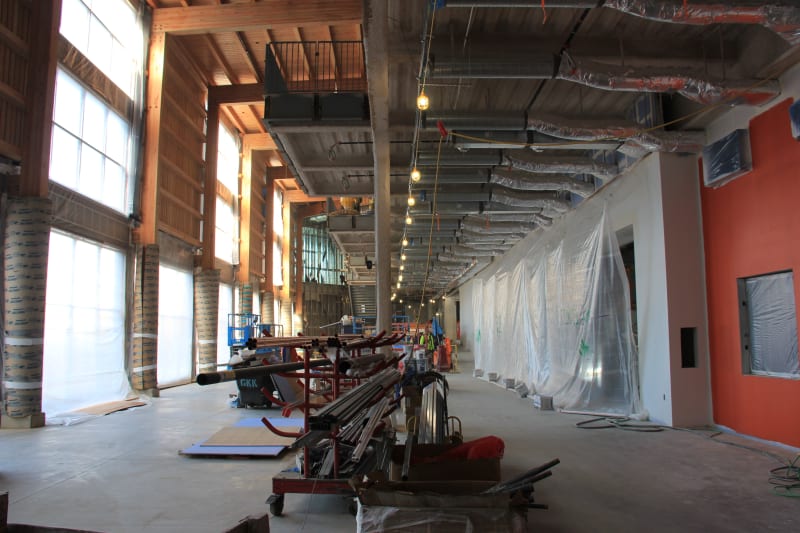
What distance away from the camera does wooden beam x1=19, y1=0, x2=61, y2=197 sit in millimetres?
8125

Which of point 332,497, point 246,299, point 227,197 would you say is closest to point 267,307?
point 246,299

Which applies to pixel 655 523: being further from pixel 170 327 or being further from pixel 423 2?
pixel 170 327

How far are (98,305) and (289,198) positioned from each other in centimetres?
1716

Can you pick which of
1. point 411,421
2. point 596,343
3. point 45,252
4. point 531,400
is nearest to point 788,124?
point 596,343

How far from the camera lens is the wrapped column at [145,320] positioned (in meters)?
11.6

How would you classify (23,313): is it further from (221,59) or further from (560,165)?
(221,59)

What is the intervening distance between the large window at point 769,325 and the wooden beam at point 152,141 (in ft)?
37.5

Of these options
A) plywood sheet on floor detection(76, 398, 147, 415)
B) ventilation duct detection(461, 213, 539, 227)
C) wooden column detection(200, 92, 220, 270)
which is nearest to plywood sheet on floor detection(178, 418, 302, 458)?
plywood sheet on floor detection(76, 398, 147, 415)

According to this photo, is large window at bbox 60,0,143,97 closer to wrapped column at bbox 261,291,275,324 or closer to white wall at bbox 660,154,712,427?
white wall at bbox 660,154,712,427

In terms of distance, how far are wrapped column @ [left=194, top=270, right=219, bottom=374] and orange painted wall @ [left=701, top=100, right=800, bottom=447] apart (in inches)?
516

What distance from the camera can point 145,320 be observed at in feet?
38.2

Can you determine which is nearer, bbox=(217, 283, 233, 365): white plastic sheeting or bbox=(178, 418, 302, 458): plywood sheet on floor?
bbox=(178, 418, 302, 458): plywood sheet on floor

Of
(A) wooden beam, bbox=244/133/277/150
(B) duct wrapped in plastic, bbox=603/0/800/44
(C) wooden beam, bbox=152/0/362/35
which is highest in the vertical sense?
(C) wooden beam, bbox=152/0/362/35

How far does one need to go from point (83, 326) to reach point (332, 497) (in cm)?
773
